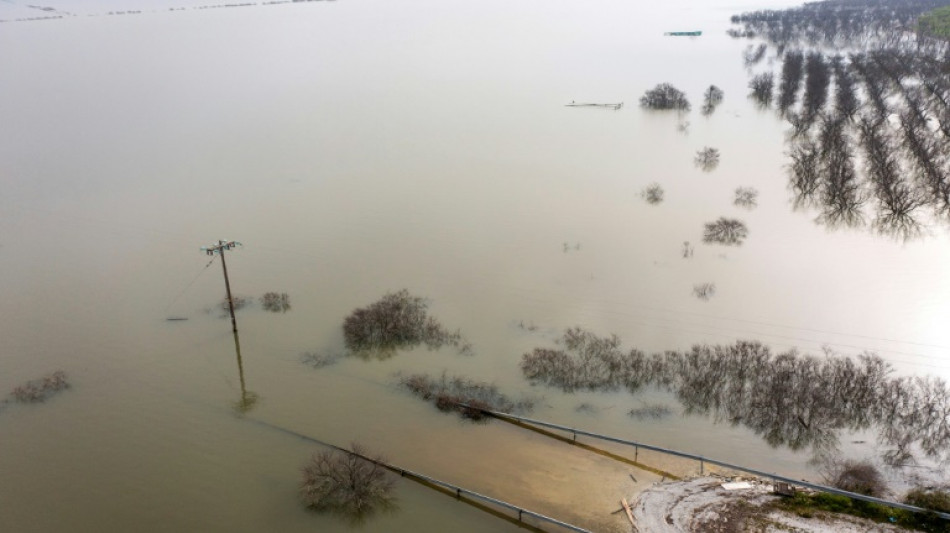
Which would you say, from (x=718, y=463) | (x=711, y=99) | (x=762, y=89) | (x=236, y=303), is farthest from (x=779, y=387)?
(x=762, y=89)

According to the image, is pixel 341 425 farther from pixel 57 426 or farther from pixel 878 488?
pixel 878 488

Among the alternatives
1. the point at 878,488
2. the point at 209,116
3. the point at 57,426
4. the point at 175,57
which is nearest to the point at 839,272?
the point at 878,488

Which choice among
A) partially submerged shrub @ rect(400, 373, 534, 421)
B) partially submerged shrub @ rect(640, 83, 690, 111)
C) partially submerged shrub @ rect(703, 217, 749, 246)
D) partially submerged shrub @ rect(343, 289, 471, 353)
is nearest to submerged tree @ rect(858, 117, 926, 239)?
partially submerged shrub @ rect(703, 217, 749, 246)

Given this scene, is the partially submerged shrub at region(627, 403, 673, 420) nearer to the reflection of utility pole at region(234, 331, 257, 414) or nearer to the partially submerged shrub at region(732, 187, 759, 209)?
the reflection of utility pole at region(234, 331, 257, 414)

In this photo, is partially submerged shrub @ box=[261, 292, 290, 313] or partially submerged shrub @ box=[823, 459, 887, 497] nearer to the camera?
partially submerged shrub @ box=[823, 459, 887, 497]

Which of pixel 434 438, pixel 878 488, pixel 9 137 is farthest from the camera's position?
pixel 9 137

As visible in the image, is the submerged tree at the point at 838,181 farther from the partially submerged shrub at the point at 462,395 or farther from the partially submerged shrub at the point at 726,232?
the partially submerged shrub at the point at 462,395
